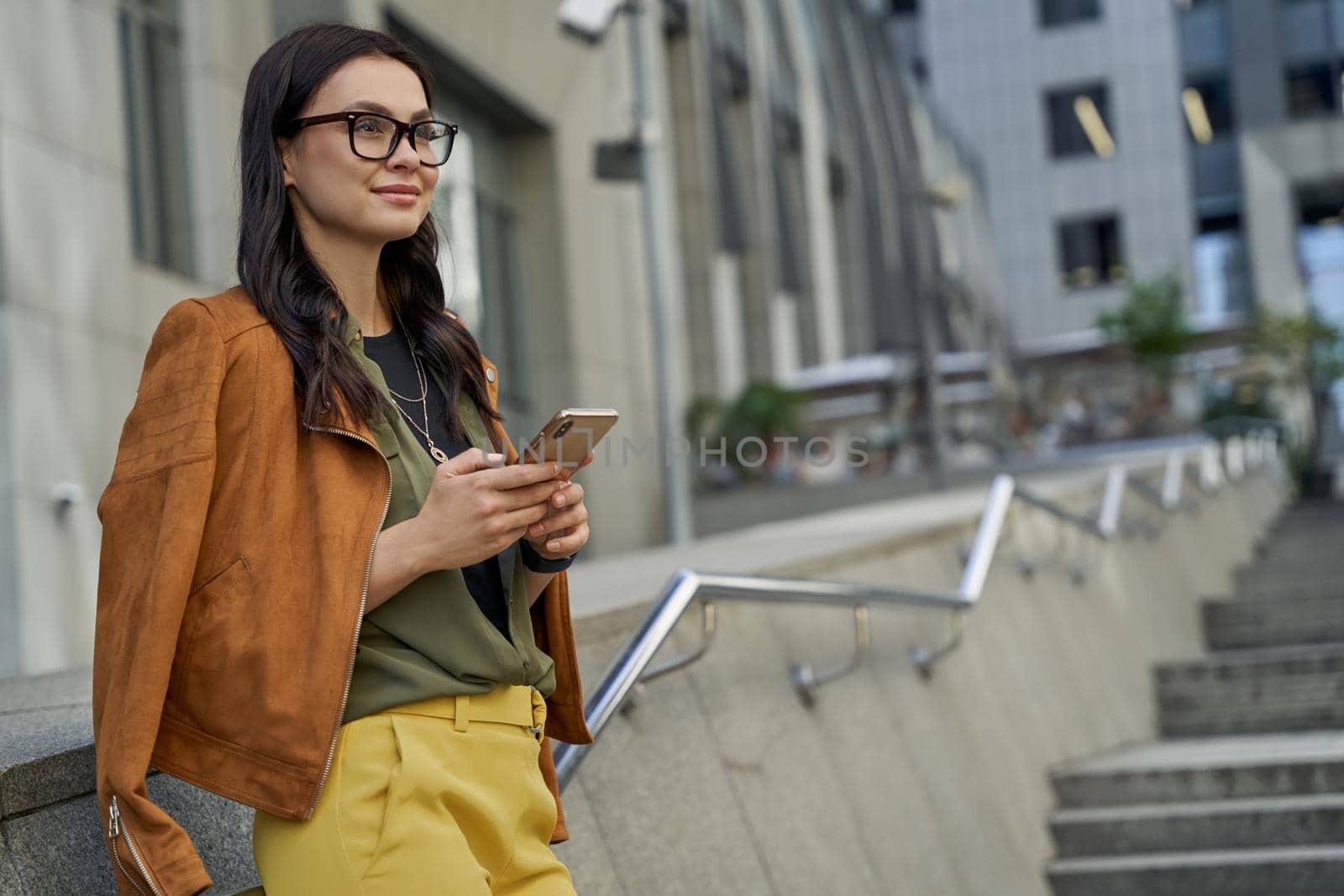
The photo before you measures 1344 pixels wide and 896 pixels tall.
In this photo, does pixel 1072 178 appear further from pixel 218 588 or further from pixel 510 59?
pixel 218 588

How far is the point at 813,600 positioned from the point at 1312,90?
40.6 metres

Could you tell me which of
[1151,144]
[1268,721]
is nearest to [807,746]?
[1268,721]

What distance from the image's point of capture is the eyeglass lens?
7.24 feet

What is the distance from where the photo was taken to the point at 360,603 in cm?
202

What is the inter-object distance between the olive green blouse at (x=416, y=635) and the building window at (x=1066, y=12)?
142 ft

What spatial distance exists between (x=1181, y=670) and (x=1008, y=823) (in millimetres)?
3324

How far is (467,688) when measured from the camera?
2100 mm

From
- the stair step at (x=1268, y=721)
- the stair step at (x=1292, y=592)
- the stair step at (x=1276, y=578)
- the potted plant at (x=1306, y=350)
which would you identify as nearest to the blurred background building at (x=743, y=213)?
the potted plant at (x=1306, y=350)

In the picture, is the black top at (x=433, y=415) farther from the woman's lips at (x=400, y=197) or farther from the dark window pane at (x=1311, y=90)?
the dark window pane at (x=1311, y=90)

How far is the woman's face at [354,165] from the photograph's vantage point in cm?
221

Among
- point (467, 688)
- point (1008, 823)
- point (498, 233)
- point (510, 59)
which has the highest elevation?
point (510, 59)

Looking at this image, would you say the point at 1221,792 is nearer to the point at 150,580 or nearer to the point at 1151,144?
the point at 150,580

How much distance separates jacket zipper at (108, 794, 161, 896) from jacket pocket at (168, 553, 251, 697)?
0.54 feet

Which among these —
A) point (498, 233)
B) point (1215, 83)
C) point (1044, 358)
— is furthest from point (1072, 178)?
point (498, 233)
